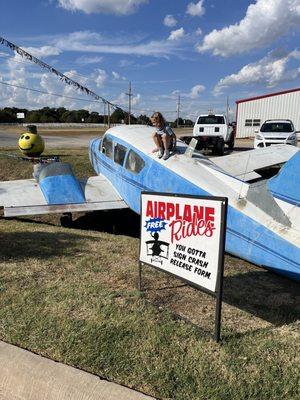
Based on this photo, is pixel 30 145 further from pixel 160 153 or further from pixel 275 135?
pixel 275 135

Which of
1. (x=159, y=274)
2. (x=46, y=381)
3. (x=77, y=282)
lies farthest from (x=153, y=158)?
(x=46, y=381)

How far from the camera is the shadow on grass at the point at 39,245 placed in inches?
236

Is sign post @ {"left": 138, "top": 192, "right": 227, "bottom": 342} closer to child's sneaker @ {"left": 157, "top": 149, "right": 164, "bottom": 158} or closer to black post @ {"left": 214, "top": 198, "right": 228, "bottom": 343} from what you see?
black post @ {"left": 214, "top": 198, "right": 228, "bottom": 343}

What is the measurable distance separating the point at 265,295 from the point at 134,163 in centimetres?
461

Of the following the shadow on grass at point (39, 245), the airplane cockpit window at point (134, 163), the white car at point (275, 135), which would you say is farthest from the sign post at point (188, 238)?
the white car at point (275, 135)

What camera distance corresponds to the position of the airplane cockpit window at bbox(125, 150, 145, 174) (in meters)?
8.45

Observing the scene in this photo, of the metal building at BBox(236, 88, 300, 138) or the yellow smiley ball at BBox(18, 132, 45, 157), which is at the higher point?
the metal building at BBox(236, 88, 300, 138)

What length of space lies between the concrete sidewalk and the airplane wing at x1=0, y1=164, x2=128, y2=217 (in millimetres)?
5458

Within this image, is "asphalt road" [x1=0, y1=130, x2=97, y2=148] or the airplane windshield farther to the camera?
"asphalt road" [x1=0, y1=130, x2=97, y2=148]

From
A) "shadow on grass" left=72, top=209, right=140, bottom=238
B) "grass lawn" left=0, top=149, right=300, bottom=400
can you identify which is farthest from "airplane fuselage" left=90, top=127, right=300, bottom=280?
"shadow on grass" left=72, top=209, right=140, bottom=238

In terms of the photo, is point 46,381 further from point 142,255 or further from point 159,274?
point 159,274

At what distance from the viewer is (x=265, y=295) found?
5.02 m

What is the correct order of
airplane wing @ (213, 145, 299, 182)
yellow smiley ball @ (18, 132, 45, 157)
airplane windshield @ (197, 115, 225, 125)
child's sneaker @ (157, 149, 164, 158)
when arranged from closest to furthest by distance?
child's sneaker @ (157, 149, 164, 158), airplane wing @ (213, 145, 299, 182), yellow smiley ball @ (18, 132, 45, 157), airplane windshield @ (197, 115, 225, 125)

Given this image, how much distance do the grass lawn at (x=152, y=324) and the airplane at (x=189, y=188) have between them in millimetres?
615
